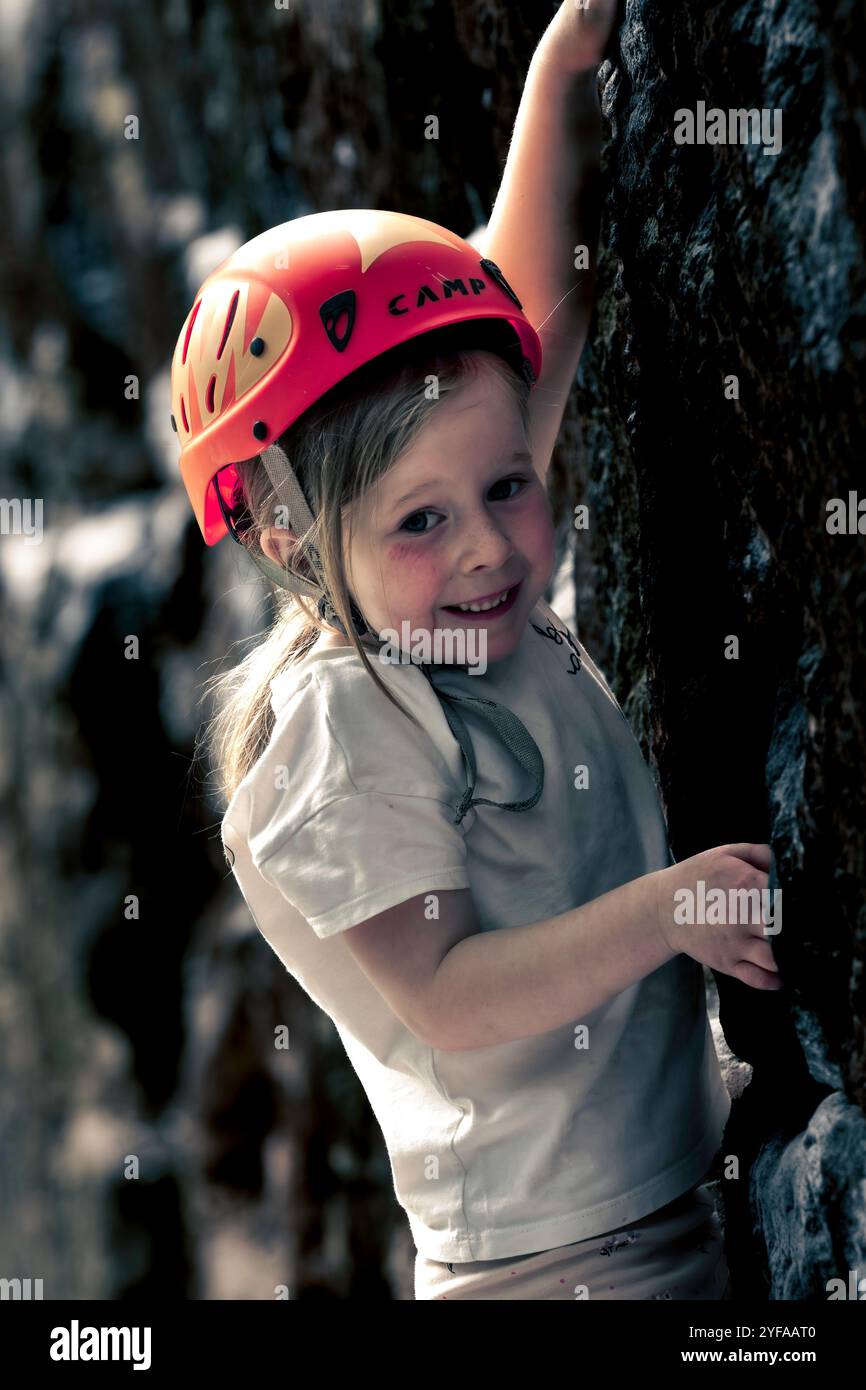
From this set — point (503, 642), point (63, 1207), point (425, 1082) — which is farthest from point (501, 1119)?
point (63, 1207)

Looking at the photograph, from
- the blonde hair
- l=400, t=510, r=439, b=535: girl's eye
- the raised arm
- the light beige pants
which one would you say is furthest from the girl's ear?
the light beige pants

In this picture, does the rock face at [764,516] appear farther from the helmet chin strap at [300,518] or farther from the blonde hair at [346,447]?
the helmet chin strap at [300,518]

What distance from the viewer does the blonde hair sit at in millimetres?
1007

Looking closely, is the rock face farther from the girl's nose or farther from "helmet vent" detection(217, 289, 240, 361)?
"helmet vent" detection(217, 289, 240, 361)

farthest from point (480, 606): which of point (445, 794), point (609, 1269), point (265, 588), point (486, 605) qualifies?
point (265, 588)

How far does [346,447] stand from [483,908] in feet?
1.13

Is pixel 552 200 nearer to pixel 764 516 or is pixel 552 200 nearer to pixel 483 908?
pixel 764 516

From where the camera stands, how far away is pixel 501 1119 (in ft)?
3.43

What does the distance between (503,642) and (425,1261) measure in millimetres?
490

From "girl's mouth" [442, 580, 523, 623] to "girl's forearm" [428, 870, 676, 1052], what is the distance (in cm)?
23

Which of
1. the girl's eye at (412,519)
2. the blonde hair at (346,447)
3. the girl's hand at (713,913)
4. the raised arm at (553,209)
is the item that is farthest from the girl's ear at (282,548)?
the girl's hand at (713,913)

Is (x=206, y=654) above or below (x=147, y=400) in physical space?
below

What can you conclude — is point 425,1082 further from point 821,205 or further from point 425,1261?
point 821,205
